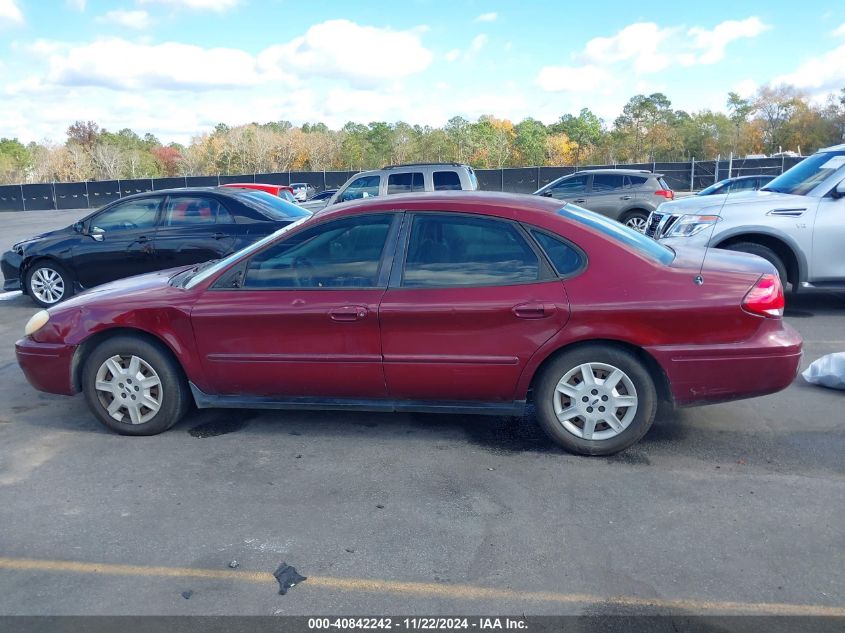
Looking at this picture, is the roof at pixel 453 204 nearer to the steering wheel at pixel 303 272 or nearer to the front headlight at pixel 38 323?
the steering wheel at pixel 303 272

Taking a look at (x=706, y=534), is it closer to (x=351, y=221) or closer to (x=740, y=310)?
(x=740, y=310)

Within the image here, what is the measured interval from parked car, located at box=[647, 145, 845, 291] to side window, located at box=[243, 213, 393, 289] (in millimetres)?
4227

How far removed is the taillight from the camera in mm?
4336

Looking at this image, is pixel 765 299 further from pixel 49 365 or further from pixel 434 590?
pixel 49 365

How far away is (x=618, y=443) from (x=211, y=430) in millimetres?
2820

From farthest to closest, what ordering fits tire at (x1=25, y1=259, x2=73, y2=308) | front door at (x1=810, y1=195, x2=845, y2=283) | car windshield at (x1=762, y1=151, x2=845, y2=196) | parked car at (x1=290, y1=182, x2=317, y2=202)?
1. parked car at (x1=290, y1=182, x2=317, y2=202)
2. tire at (x1=25, y1=259, x2=73, y2=308)
3. car windshield at (x1=762, y1=151, x2=845, y2=196)
4. front door at (x1=810, y1=195, x2=845, y2=283)

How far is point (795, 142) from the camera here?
5884 centimetres

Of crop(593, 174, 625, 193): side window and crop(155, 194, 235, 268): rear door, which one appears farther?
crop(593, 174, 625, 193): side window

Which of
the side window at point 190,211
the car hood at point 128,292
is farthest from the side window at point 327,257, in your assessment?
the side window at point 190,211

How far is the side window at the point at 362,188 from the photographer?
1460cm

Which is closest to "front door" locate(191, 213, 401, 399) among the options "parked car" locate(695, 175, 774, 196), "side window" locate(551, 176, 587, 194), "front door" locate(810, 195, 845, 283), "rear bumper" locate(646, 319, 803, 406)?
"rear bumper" locate(646, 319, 803, 406)

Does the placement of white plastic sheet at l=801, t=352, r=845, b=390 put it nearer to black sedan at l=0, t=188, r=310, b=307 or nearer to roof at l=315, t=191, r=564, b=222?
roof at l=315, t=191, r=564, b=222

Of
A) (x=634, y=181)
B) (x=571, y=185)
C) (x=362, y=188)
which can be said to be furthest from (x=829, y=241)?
(x=571, y=185)

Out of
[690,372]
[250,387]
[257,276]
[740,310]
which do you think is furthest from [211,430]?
[740,310]
